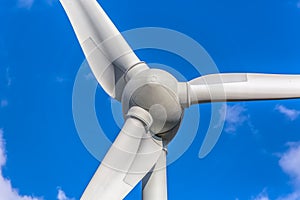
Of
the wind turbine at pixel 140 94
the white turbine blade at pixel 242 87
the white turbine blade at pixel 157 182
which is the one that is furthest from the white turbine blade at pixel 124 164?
the white turbine blade at pixel 242 87

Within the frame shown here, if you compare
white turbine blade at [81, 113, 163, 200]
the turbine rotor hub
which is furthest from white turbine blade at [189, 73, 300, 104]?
white turbine blade at [81, 113, 163, 200]

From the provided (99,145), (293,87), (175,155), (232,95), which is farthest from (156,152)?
(293,87)

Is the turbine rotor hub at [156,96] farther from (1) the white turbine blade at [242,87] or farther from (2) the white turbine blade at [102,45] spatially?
(2) the white turbine blade at [102,45]

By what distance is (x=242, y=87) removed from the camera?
11320 millimetres

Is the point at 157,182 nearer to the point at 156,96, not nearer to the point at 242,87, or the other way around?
the point at 156,96

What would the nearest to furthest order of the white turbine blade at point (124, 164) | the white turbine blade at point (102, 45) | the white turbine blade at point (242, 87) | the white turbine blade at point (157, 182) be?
the white turbine blade at point (124, 164)
the white turbine blade at point (157, 182)
the white turbine blade at point (242, 87)
the white turbine blade at point (102, 45)

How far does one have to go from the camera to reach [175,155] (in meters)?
11.2

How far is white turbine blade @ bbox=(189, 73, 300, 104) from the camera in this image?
11211 millimetres

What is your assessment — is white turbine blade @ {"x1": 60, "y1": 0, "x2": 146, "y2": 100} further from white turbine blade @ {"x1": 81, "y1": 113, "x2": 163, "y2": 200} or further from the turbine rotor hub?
white turbine blade @ {"x1": 81, "y1": 113, "x2": 163, "y2": 200}

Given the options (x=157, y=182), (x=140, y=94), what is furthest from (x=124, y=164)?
(x=140, y=94)

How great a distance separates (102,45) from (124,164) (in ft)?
10.2

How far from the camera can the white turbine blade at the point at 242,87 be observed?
36.8 feet

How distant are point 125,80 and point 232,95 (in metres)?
2.44

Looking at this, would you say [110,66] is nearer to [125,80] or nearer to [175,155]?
[125,80]
